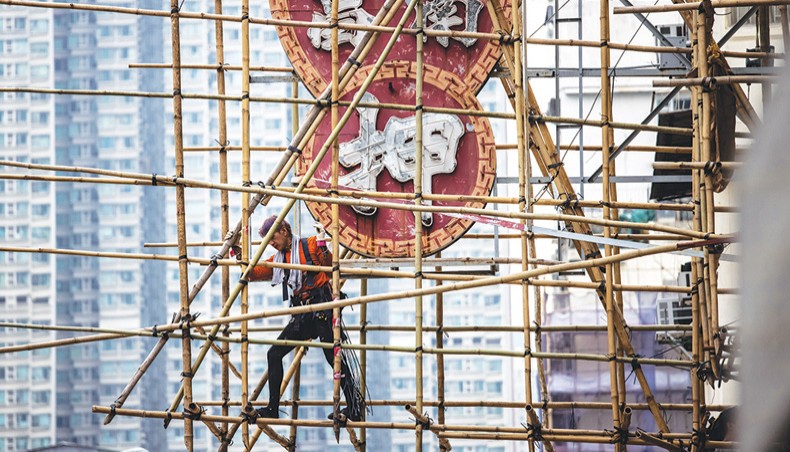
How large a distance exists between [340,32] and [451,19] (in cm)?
117

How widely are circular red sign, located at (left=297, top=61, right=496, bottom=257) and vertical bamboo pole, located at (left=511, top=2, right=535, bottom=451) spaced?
1.09m

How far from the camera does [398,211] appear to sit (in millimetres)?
13094

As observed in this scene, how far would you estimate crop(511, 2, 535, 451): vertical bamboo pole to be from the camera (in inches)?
461

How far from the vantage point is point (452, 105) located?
13.2 m

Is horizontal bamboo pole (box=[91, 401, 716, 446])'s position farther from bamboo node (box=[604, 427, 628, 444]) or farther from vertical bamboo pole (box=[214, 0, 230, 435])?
vertical bamboo pole (box=[214, 0, 230, 435])

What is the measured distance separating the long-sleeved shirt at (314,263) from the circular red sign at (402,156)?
0.44 meters

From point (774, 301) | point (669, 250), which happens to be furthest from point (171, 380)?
point (774, 301)

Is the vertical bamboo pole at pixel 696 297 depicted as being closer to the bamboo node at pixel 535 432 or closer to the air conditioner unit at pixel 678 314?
the bamboo node at pixel 535 432

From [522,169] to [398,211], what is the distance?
1.68m

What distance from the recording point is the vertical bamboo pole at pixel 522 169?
1170 cm

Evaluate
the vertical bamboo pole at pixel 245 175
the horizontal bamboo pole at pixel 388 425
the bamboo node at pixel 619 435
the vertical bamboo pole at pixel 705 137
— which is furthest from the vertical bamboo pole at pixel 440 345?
the vertical bamboo pole at pixel 705 137

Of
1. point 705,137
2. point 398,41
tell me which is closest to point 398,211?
point 398,41

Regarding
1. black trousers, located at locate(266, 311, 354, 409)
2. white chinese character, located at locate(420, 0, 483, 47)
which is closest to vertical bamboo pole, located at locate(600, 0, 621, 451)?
white chinese character, located at locate(420, 0, 483, 47)

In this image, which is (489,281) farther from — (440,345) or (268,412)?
(440,345)
